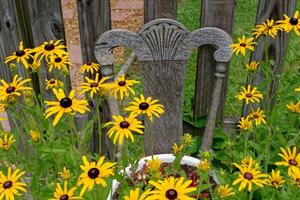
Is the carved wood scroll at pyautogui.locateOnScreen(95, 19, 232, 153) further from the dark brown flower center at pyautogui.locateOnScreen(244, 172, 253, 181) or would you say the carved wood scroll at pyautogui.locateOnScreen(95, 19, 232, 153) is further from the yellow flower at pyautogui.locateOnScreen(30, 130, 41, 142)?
the dark brown flower center at pyautogui.locateOnScreen(244, 172, 253, 181)

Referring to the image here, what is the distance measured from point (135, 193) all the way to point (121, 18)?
153 inches

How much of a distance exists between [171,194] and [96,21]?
139 cm

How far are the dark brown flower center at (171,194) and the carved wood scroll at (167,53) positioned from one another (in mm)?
1245

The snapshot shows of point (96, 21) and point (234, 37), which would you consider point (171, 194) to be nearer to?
point (96, 21)

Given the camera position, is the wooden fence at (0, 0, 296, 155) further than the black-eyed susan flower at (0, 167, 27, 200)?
Yes

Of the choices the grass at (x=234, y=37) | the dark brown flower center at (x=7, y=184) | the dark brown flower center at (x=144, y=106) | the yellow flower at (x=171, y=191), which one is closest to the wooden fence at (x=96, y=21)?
the grass at (x=234, y=37)

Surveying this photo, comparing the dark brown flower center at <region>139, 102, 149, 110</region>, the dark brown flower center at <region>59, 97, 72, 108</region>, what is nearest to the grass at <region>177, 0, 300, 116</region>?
the dark brown flower center at <region>139, 102, 149, 110</region>

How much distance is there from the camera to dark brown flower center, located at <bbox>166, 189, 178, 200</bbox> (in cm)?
115

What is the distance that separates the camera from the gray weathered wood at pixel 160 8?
2227 millimetres

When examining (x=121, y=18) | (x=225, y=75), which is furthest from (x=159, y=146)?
(x=121, y=18)

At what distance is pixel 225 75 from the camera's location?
2439mm

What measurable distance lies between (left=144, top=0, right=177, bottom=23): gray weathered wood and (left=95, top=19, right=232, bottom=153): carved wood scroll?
0.06 m

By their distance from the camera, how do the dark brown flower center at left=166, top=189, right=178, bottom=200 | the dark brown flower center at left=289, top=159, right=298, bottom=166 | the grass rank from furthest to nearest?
the grass < the dark brown flower center at left=289, top=159, right=298, bottom=166 < the dark brown flower center at left=166, top=189, right=178, bottom=200

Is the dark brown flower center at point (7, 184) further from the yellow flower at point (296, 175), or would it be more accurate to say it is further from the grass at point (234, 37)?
the grass at point (234, 37)
